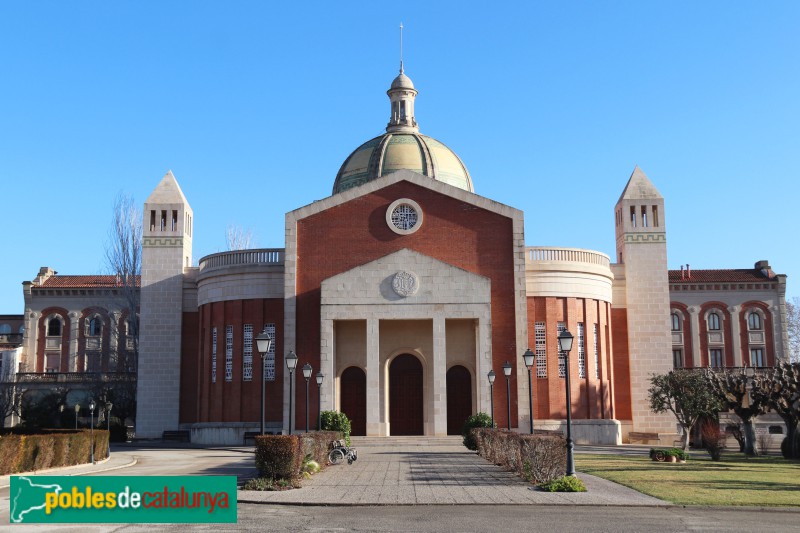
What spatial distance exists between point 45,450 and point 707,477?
828 inches

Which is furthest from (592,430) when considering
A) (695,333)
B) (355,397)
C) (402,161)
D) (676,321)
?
(695,333)

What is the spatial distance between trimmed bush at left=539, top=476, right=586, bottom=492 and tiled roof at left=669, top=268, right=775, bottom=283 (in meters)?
54.8

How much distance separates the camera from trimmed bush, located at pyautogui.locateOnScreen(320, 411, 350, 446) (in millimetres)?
40750

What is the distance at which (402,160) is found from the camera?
55.7 metres

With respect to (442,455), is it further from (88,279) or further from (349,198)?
(88,279)

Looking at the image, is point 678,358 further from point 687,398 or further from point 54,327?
point 54,327

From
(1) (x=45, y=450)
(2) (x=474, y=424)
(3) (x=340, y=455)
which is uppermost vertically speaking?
(2) (x=474, y=424)

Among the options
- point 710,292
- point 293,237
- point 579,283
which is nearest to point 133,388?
point 293,237

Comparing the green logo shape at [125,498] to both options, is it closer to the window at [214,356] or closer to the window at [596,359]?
the window at [214,356]

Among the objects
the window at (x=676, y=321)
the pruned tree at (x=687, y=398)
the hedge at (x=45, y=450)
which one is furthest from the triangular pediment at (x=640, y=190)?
the hedge at (x=45, y=450)

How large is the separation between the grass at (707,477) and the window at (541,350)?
10418mm

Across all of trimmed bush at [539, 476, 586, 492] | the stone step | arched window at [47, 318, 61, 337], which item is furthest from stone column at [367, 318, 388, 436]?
arched window at [47, 318, 61, 337]

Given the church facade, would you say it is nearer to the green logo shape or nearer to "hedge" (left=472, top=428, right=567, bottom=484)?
A: "hedge" (left=472, top=428, right=567, bottom=484)

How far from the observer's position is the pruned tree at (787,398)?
35875 millimetres
